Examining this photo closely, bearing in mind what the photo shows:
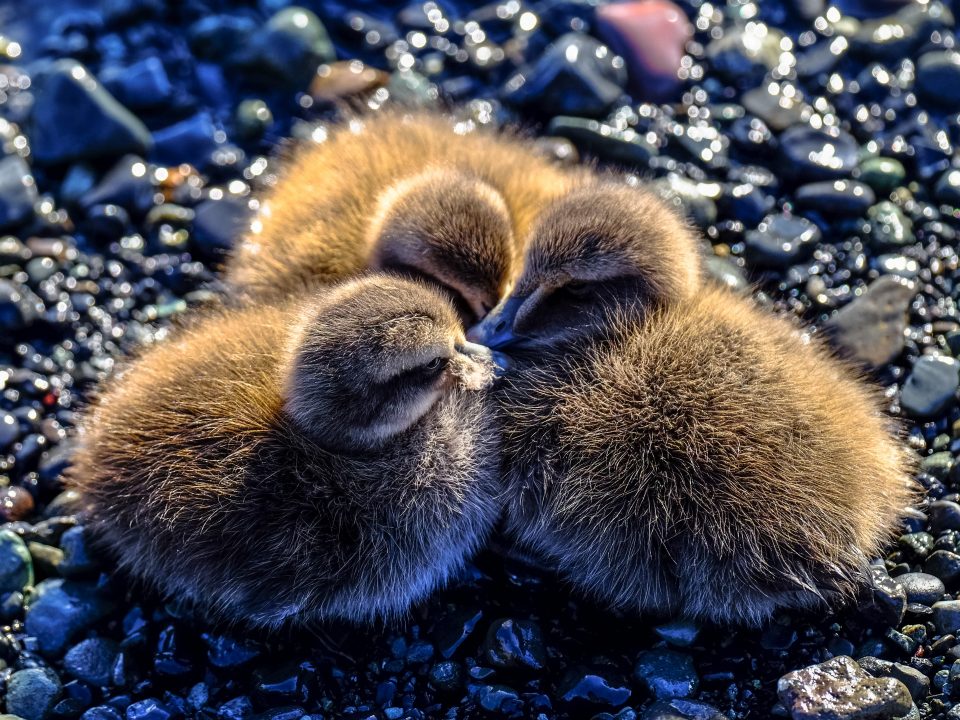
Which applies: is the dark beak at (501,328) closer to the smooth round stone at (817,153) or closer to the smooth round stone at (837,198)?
the smooth round stone at (837,198)

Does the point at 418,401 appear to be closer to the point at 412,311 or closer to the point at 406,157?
the point at 412,311

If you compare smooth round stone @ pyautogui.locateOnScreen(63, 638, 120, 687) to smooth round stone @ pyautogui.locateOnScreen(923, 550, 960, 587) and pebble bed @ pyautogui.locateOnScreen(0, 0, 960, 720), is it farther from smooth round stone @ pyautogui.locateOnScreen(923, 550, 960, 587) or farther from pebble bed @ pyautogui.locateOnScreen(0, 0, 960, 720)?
smooth round stone @ pyautogui.locateOnScreen(923, 550, 960, 587)

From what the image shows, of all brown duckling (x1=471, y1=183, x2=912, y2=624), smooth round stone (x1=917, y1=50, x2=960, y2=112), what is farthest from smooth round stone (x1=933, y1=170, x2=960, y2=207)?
brown duckling (x1=471, y1=183, x2=912, y2=624)

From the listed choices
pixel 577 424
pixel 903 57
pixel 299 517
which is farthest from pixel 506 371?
pixel 903 57

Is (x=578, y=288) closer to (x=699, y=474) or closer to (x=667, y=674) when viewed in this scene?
(x=699, y=474)

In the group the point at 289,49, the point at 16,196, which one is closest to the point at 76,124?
the point at 16,196

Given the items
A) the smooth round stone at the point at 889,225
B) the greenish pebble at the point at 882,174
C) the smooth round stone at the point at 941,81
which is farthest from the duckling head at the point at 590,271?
the smooth round stone at the point at 941,81

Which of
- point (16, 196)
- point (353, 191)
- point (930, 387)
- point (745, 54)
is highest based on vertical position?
point (745, 54)
